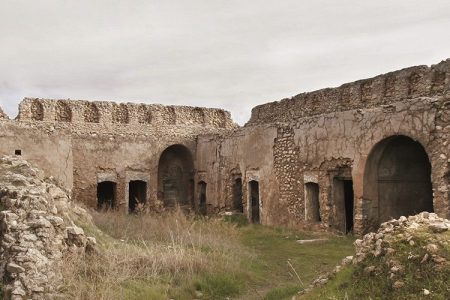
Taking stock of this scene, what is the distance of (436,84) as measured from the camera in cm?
1330

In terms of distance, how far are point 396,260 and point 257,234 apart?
9020 millimetres

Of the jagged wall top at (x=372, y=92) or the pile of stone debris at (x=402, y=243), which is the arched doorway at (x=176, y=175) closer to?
the jagged wall top at (x=372, y=92)

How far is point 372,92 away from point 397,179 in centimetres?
328

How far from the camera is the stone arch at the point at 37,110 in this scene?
17.7m

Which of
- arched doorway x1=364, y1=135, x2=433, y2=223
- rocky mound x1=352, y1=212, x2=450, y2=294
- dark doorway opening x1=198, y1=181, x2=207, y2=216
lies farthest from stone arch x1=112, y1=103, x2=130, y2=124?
rocky mound x1=352, y1=212, x2=450, y2=294

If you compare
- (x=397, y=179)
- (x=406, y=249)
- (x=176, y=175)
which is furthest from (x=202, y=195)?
(x=406, y=249)

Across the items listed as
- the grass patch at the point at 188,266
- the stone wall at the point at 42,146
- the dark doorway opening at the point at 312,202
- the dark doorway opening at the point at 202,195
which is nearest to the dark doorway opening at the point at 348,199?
the dark doorway opening at the point at 312,202

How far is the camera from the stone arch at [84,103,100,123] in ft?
61.0

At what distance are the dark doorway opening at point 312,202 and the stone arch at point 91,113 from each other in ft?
28.2

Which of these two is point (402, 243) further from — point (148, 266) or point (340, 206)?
point (340, 206)

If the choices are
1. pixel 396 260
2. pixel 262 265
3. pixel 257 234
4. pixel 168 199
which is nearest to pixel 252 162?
pixel 257 234

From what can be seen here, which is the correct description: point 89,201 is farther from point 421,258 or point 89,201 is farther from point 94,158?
point 421,258

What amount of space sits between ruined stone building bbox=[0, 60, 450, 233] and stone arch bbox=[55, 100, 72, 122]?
0.14 feet

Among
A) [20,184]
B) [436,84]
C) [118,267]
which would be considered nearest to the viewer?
[118,267]
